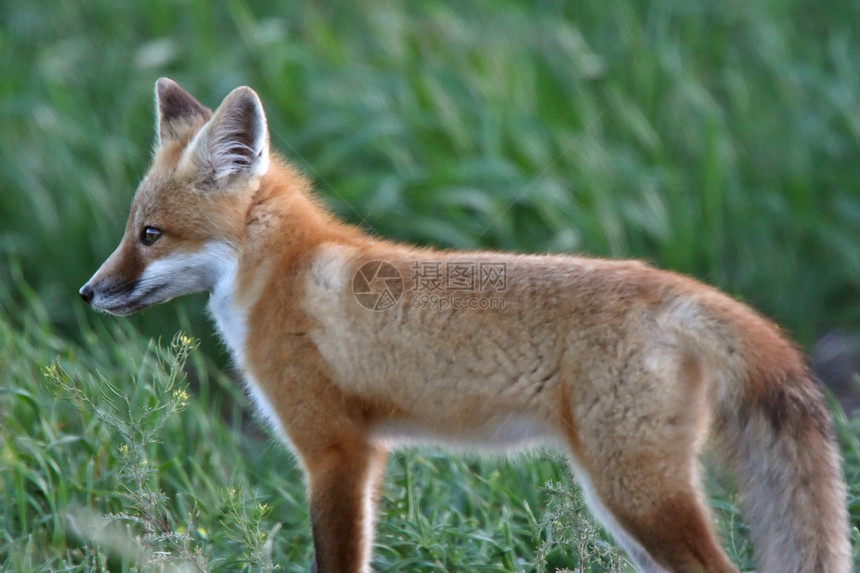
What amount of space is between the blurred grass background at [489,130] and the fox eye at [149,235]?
6.36 ft

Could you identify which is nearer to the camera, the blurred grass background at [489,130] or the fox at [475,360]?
the fox at [475,360]

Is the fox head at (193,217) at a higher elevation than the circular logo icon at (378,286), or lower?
higher

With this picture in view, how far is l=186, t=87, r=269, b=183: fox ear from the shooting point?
369 centimetres

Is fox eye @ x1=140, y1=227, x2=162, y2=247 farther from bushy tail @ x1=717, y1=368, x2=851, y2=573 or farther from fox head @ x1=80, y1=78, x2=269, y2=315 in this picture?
bushy tail @ x1=717, y1=368, x2=851, y2=573

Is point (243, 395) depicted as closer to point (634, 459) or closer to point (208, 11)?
point (634, 459)

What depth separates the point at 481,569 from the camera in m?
3.76

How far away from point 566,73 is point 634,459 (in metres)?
4.75

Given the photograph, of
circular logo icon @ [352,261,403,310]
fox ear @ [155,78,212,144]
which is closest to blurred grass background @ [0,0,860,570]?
fox ear @ [155,78,212,144]

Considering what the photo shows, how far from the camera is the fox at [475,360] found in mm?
2941

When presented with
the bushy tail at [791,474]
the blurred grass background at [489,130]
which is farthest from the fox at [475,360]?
the blurred grass background at [489,130]

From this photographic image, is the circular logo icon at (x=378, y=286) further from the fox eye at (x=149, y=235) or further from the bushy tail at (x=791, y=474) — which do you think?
the bushy tail at (x=791, y=474)

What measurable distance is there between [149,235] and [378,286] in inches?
37.7

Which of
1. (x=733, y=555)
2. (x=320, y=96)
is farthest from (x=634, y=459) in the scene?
(x=320, y=96)

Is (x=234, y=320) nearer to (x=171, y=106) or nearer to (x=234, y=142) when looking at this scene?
(x=234, y=142)
